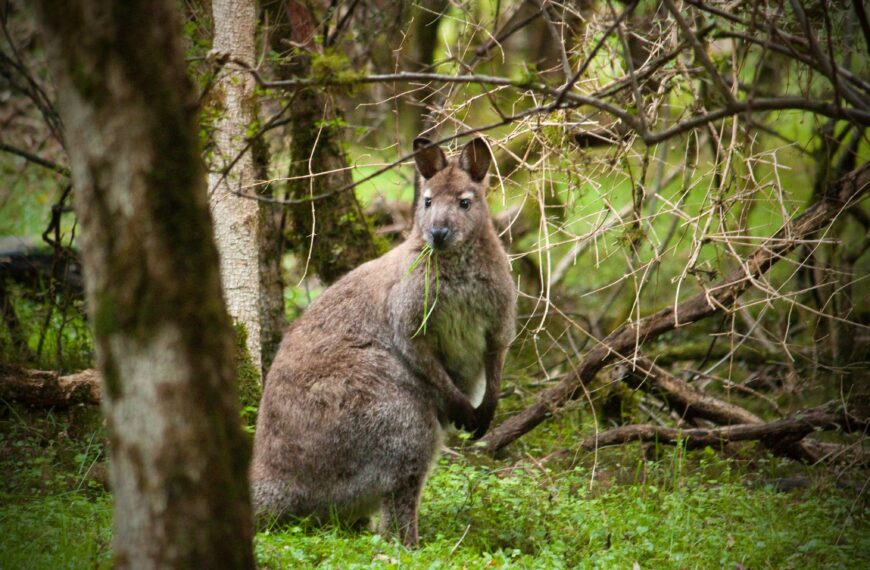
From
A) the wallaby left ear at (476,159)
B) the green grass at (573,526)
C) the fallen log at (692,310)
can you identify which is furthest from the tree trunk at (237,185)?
the fallen log at (692,310)

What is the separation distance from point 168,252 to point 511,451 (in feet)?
16.3

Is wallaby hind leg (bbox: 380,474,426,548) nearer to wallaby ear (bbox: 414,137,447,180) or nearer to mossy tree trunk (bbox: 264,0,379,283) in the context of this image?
wallaby ear (bbox: 414,137,447,180)

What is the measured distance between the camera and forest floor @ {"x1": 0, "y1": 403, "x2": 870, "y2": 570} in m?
4.44

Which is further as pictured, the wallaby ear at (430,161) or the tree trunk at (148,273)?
the wallaby ear at (430,161)

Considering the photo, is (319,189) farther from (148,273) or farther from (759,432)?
(148,273)

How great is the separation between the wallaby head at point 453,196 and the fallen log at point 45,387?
2.58 metres

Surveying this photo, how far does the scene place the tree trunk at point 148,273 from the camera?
2.35 m

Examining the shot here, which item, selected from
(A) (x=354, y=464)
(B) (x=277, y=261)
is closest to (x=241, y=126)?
(B) (x=277, y=261)

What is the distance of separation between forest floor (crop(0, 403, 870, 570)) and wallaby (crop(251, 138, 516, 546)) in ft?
0.94

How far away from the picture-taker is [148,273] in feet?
7.87

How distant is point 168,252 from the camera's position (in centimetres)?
242

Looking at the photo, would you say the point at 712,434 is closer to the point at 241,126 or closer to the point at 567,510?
the point at 567,510

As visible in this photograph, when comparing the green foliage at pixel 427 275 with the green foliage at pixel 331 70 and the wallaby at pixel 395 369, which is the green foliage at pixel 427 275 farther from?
the green foliage at pixel 331 70

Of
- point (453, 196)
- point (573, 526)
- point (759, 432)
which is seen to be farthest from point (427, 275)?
point (759, 432)
